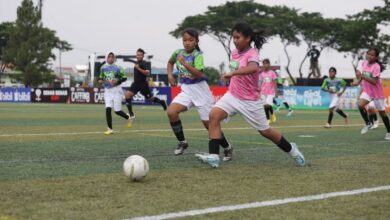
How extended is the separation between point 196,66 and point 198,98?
490mm

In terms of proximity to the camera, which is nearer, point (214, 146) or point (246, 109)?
point (214, 146)

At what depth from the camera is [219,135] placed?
7625 mm

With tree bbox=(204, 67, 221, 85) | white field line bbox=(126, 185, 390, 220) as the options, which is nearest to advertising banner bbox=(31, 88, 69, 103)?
white field line bbox=(126, 185, 390, 220)

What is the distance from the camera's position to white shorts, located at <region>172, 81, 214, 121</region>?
29.3 feet

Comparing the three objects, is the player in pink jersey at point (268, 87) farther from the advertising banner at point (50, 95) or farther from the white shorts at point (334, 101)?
the advertising banner at point (50, 95)

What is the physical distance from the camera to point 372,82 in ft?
41.3

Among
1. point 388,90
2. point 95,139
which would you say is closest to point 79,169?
point 95,139

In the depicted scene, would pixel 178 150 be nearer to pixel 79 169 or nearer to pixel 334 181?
pixel 79 169

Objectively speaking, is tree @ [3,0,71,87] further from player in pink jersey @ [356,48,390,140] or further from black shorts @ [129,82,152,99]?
player in pink jersey @ [356,48,390,140]

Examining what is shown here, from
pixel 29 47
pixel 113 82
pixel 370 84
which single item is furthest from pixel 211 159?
pixel 29 47

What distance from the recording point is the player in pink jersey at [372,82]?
1232cm

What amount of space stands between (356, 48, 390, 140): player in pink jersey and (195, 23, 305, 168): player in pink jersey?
528 cm

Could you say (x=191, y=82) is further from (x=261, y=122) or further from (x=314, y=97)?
(x=314, y=97)

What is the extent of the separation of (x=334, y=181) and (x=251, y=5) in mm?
61090
